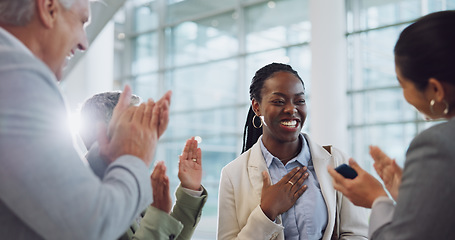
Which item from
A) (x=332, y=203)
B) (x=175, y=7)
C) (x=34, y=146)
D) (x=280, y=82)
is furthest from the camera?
(x=175, y=7)

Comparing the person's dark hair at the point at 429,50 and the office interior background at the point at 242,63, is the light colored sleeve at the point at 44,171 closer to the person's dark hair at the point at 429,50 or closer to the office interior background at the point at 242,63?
the person's dark hair at the point at 429,50

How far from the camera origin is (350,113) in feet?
30.7

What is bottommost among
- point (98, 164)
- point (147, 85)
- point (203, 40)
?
point (98, 164)

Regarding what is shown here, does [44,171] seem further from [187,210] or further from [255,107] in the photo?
[255,107]

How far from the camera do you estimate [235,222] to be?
242 centimetres

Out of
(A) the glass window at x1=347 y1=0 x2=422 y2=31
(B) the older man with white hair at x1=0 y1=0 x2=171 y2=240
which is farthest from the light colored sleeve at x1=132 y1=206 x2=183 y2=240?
(A) the glass window at x1=347 y1=0 x2=422 y2=31

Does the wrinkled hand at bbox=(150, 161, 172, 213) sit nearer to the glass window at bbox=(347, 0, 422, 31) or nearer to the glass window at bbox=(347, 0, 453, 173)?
the glass window at bbox=(347, 0, 453, 173)

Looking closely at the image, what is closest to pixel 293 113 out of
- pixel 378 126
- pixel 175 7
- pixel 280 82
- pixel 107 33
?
pixel 280 82

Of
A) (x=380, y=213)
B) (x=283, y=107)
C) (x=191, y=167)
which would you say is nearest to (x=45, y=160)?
(x=380, y=213)

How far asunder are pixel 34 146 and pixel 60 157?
0.19 feet

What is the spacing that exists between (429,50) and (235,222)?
139cm

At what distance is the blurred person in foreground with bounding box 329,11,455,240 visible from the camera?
1.27 meters

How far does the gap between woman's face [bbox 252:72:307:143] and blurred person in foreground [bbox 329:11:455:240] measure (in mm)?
940

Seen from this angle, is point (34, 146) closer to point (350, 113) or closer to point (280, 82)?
point (280, 82)
